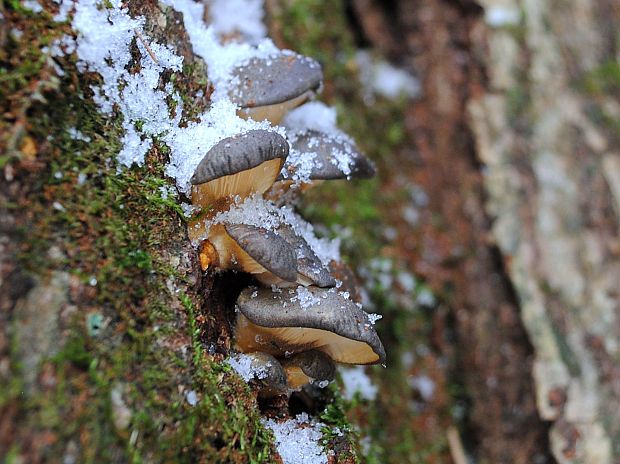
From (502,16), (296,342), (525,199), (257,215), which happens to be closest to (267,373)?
(296,342)

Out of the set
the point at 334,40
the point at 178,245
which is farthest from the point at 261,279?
the point at 334,40

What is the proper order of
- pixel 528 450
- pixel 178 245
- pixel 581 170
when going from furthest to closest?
pixel 581 170 → pixel 528 450 → pixel 178 245

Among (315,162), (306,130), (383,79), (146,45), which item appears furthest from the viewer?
(383,79)

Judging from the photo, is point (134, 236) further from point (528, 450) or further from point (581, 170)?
point (581, 170)

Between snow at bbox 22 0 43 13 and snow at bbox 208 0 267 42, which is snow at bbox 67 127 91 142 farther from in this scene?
snow at bbox 208 0 267 42

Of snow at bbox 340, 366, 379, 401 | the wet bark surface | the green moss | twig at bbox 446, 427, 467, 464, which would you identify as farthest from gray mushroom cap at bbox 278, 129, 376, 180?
twig at bbox 446, 427, 467, 464

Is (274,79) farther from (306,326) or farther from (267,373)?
(267,373)
